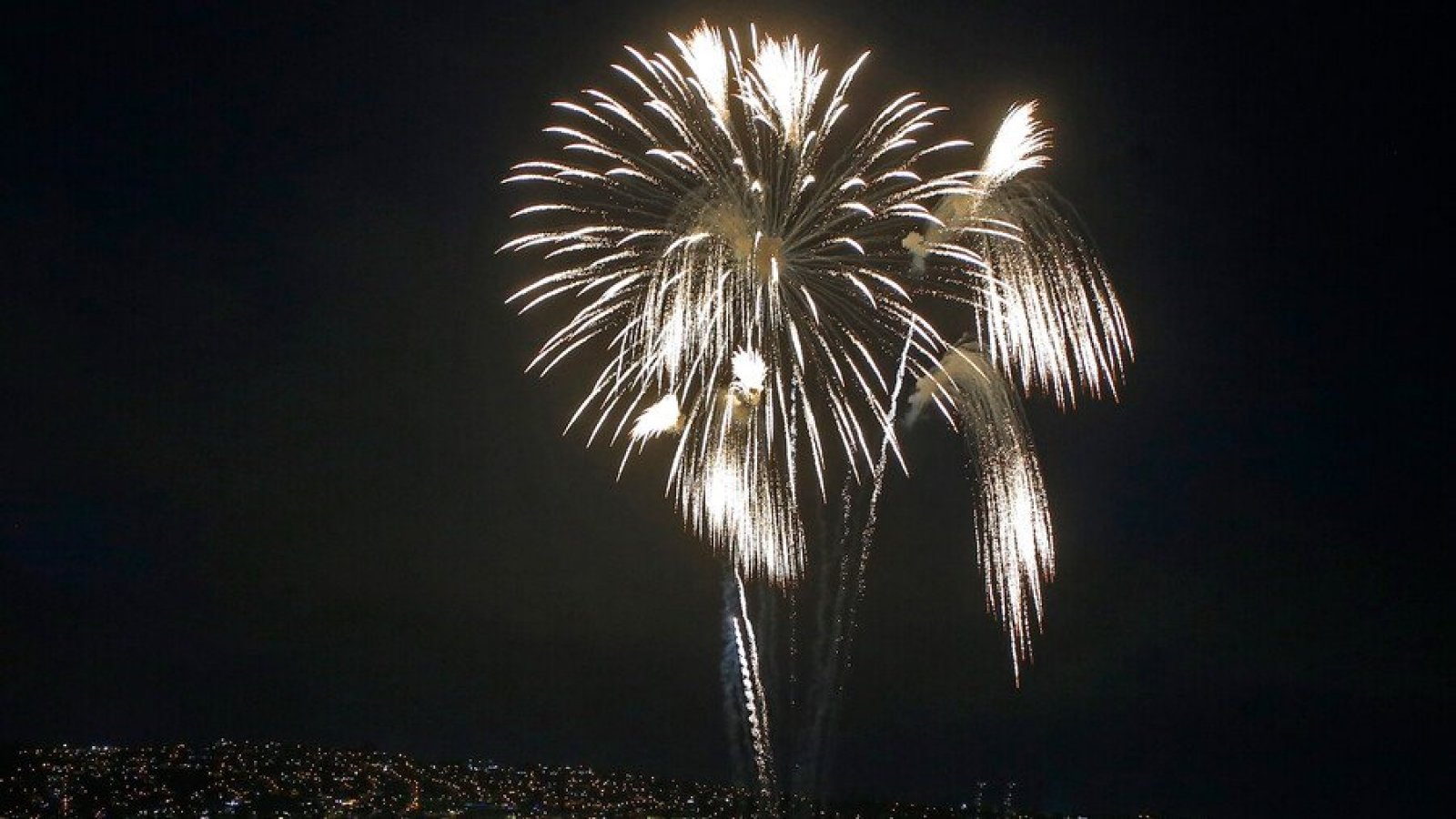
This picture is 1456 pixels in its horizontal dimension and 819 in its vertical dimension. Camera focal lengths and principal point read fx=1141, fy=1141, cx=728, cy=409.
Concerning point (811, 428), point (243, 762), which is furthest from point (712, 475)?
point (243, 762)

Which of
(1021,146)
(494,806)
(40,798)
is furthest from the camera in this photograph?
(494,806)

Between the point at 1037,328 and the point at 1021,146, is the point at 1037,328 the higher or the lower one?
the lower one

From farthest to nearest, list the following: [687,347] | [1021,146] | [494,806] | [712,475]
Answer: [494,806]
[712,475]
[687,347]
[1021,146]

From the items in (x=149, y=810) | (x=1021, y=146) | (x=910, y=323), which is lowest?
(x=149, y=810)

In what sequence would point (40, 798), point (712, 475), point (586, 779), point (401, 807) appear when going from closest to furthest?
point (712, 475) → point (40, 798) → point (401, 807) → point (586, 779)

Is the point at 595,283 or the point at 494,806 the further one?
the point at 494,806

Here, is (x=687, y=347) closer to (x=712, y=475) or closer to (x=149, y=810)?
(x=712, y=475)

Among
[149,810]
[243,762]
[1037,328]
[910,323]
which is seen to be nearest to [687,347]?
[910,323]

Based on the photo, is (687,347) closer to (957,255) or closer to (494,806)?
(957,255)

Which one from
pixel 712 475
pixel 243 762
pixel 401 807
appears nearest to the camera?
pixel 712 475
